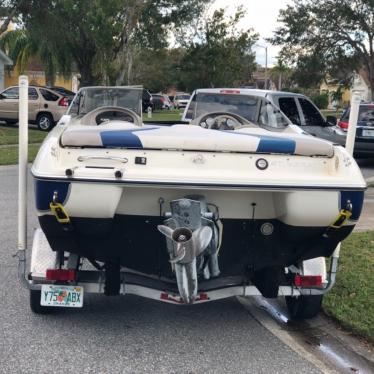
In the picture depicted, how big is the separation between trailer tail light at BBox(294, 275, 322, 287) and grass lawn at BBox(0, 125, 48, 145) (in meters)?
15.1

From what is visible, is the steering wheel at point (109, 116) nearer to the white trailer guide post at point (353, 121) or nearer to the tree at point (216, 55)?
the white trailer guide post at point (353, 121)

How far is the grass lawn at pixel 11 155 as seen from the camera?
14.5 metres

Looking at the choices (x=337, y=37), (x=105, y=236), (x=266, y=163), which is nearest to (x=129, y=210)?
(x=105, y=236)

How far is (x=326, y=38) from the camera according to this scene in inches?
1224

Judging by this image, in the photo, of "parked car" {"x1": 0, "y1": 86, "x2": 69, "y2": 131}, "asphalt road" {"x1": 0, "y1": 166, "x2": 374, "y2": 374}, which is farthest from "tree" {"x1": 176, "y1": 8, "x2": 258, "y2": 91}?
"asphalt road" {"x1": 0, "y1": 166, "x2": 374, "y2": 374}

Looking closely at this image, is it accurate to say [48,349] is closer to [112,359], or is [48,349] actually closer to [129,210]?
[112,359]

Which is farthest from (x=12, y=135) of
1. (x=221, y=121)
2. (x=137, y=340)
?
(x=137, y=340)

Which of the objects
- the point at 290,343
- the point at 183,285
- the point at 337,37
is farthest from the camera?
the point at 337,37

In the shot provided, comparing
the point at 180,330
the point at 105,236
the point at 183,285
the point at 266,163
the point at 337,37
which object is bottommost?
the point at 180,330

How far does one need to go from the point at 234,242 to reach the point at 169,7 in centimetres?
3011

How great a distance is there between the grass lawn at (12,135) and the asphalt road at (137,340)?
13990 millimetres

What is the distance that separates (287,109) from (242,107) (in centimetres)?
443

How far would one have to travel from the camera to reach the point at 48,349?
13.7 ft

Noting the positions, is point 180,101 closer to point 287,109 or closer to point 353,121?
point 287,109
